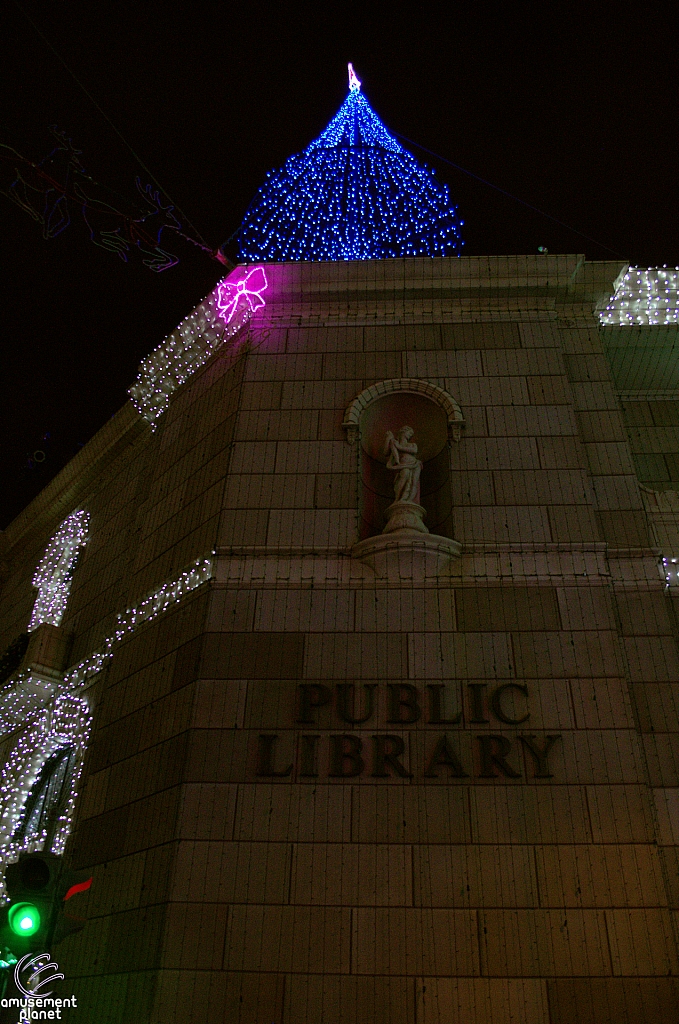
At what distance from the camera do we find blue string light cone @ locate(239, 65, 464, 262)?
48.0ft

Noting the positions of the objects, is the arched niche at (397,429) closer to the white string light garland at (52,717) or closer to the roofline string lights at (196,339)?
the white string light garland at (52,717)

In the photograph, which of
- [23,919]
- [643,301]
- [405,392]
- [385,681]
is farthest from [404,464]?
[23,919]

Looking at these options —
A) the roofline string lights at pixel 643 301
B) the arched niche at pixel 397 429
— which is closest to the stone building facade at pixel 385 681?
the arched niche at pixel 397 429

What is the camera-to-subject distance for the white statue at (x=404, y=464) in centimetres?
1123

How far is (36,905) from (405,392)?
9.00 metres

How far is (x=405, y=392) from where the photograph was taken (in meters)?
12.4

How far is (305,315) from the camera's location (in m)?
13.5

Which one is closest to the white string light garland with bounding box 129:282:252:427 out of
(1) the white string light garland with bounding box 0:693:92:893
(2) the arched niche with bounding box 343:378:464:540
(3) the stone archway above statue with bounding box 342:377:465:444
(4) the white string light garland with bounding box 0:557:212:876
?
(3) the stone archway above statue with bounding box 342:377:465:444

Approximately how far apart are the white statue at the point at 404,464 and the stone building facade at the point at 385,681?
14 cm

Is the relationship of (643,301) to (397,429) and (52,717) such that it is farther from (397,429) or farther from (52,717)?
(52,717)

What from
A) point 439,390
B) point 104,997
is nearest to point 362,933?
point 104,997

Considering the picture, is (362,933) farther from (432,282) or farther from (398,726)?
(432,282)

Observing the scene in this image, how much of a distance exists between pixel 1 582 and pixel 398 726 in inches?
644

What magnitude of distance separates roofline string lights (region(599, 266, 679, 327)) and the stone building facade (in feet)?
1.24
